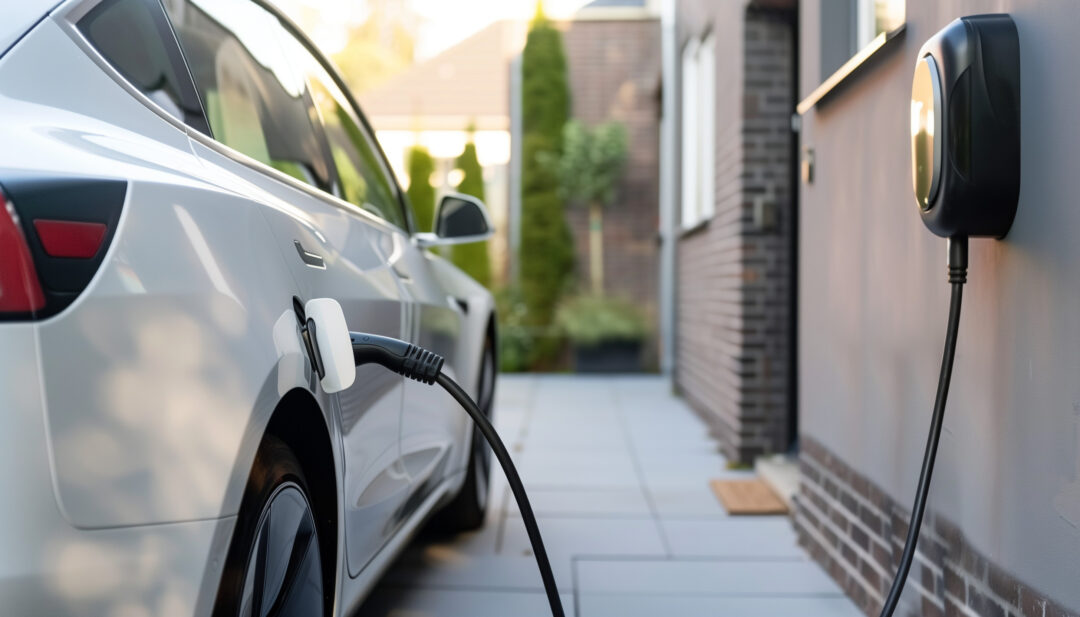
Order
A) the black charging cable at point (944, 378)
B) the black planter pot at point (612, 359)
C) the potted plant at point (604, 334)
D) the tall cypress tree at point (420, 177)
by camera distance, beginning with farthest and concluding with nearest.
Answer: the tall cypress tree at point (420, 177), the black planter pot at point (612, 359), the potted plant at point (604, 334), the black charging cable at point (944, 378)

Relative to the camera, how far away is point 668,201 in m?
10.2

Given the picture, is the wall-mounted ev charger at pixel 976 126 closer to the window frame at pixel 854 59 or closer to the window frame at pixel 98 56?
the window frame at pixel 854 59

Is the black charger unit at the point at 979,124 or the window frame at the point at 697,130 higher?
the window frame at the point at 697,130

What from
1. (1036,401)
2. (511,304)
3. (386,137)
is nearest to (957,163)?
(1036,401)

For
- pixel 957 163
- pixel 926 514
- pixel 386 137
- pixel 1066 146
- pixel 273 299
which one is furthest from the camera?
pixel 386 137

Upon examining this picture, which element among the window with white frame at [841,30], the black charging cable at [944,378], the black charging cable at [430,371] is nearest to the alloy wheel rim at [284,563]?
the black charging cable at [430,371]

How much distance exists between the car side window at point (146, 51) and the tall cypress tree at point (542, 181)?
9.92 metres

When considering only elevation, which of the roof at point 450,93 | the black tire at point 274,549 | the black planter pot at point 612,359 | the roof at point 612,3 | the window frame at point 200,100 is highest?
the roof at point 612,3

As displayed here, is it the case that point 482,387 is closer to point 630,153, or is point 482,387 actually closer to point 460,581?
point 460,581

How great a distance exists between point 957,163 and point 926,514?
1.00 metres

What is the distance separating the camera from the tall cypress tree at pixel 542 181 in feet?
38.5

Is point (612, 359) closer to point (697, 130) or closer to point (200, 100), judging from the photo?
point (697, 130)

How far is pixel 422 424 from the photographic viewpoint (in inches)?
111

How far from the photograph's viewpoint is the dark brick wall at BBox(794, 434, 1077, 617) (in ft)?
6.96
